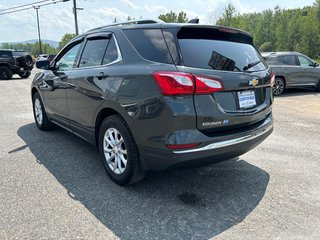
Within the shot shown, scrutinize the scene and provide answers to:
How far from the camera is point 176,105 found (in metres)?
2.74

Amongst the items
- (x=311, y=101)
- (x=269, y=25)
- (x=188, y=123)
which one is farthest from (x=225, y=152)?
(x=269, y=25)

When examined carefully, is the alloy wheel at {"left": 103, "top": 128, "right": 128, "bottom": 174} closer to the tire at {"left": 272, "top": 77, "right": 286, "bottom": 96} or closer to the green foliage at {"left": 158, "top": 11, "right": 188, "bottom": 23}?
the tire at {"left": 272, "top": 77, "right": 286, "bottom": 96}

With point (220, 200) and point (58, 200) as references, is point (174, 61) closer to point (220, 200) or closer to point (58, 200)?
point (220, 200)

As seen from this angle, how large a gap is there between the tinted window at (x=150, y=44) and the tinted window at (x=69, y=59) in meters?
1.43

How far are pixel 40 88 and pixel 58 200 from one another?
3007 mm

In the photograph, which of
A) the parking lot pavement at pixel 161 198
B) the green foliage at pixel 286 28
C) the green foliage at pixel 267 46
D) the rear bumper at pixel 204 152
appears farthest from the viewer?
the green foliage at pixel 267 46

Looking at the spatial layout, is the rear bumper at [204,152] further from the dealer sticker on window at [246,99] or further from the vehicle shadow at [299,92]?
the vehicle shadow at [299,92]

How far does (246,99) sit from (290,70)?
8640 mm

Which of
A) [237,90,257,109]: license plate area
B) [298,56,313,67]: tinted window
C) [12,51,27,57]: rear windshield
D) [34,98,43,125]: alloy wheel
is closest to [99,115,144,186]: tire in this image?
[237,90,257,109]: license plate area

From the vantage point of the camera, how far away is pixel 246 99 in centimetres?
315

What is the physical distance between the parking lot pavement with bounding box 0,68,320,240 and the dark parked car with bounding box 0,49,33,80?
52.8 ft

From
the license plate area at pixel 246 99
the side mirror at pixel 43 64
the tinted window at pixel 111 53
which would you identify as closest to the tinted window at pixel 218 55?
the license plate area at pixel 246 99

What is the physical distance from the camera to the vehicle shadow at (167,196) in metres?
2.73

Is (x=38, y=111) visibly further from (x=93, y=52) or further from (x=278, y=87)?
(x=278, y=87)
